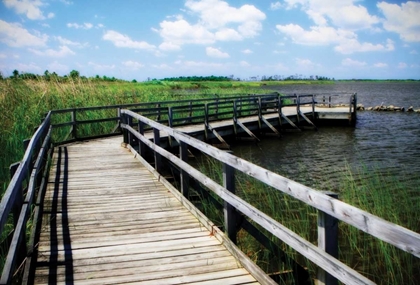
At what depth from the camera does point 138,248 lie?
4297mm

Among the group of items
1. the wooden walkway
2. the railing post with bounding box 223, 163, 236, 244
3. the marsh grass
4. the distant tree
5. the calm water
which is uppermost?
the distant tree

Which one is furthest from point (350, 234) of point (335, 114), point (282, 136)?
point (335, 114)

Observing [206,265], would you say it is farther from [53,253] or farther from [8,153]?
[8,153]

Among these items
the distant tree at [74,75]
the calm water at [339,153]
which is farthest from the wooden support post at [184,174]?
the distant tree at [74,75]

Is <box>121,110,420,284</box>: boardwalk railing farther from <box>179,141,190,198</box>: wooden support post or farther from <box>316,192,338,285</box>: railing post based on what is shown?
<box>179,141,190,198</box>: wooden support post

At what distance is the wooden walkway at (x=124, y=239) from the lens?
12.0 ft

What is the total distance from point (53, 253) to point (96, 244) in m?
0.47

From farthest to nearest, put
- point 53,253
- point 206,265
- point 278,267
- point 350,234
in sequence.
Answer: point 350,234, point 278,267, point 53,253, point 206,265

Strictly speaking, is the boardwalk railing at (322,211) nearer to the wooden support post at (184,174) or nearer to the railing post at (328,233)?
the railing post at (328,233)

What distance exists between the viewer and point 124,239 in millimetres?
4574

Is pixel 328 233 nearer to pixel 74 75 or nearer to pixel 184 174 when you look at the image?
pixel 184 174

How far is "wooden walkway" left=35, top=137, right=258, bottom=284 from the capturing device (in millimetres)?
3645

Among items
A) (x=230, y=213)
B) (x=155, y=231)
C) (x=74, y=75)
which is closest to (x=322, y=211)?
(x=230, y=213)

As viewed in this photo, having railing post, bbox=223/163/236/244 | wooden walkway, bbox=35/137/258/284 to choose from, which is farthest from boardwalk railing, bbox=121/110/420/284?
wooden walkway, bbox=35/137/258/284
